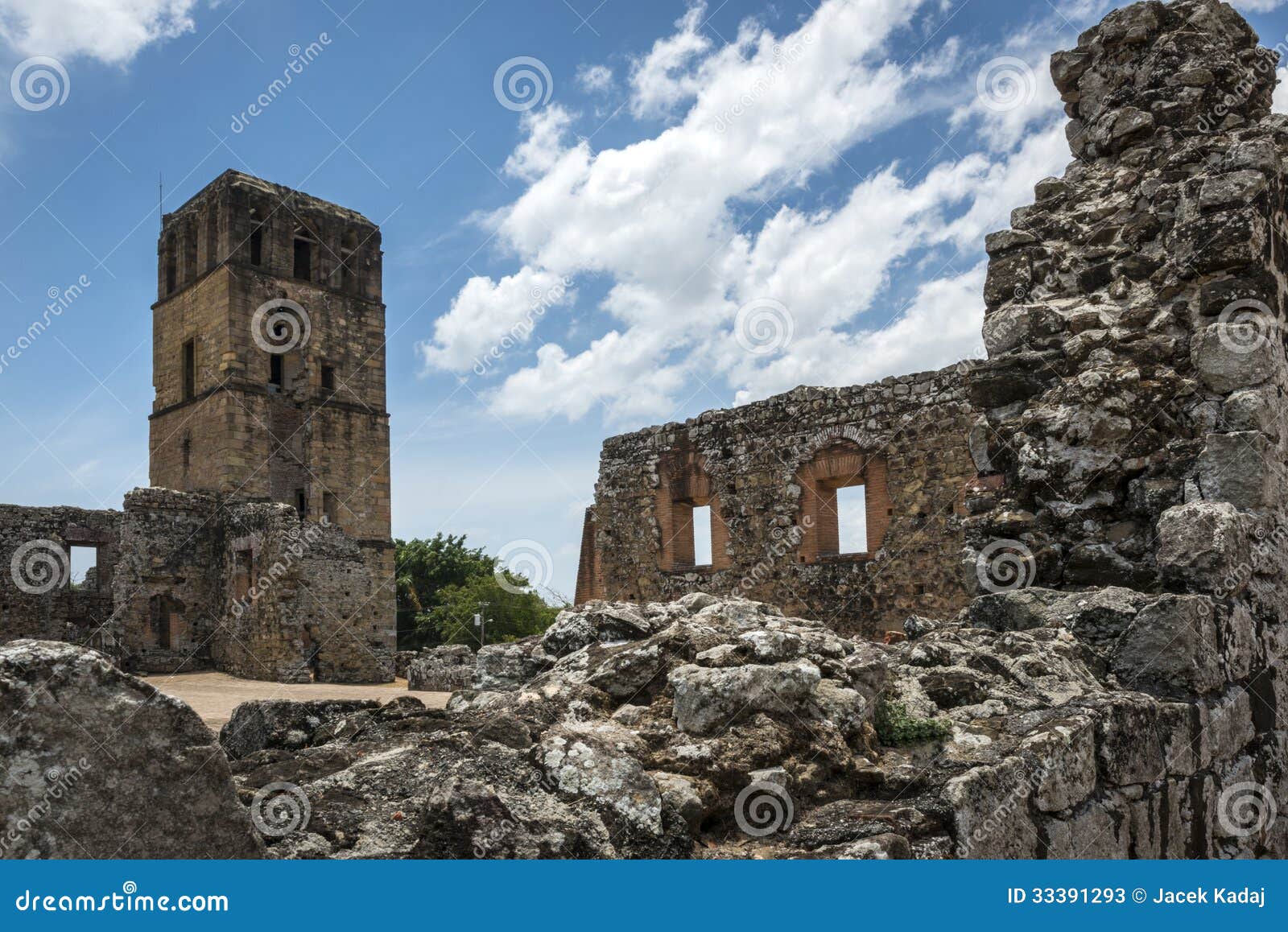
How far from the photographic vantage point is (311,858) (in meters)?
1.94

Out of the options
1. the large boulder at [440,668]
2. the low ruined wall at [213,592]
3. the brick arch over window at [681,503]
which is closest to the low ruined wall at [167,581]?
the low ruined wall at [213,592]

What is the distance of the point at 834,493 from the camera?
14336mm

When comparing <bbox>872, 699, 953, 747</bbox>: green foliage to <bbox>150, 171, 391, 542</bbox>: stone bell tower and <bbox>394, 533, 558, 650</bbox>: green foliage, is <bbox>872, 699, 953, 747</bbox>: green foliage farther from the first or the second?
<bbox>394, 533, 558, 650</bbox>: green foliage

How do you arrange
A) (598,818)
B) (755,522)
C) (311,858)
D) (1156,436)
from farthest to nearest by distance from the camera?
(755,522) < (1156,436) < (598,818) < (311,858)

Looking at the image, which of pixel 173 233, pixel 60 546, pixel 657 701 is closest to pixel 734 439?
pixel 657 701

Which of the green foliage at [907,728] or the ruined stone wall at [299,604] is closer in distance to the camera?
the green foliage at [907,728]

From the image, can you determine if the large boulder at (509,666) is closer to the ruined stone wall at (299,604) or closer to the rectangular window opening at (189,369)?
the ruined stone wall at (299,604)

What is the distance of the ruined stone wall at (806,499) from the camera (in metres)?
12.9

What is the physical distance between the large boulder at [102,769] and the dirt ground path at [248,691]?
449 inches

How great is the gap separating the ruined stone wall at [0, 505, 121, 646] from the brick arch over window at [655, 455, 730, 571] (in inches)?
487

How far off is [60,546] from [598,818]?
23.3 m

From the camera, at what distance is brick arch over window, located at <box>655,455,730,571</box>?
15.3 metres

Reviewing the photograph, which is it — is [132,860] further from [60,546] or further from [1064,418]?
[60,546]

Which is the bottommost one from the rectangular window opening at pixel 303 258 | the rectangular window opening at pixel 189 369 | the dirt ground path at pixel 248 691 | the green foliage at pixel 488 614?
the dirt ground path at pixel 248 691
